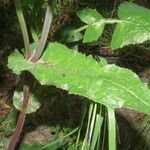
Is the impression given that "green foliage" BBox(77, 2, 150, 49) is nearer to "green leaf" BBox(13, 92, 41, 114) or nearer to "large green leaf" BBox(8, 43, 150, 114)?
"large green leaf" BBox(8, 43, 150, 114)

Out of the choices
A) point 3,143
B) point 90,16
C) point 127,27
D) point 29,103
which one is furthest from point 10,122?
point 127,27

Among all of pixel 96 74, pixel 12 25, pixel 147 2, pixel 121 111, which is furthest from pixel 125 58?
pixel 96 74

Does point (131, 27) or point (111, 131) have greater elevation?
point (131, 27)

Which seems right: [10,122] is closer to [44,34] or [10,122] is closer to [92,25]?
[92,25]

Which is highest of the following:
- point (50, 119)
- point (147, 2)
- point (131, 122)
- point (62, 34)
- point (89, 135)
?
point (62, 34)

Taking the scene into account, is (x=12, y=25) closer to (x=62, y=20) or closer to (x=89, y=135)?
(x=62, y=20)

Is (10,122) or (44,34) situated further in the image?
(10,122)
